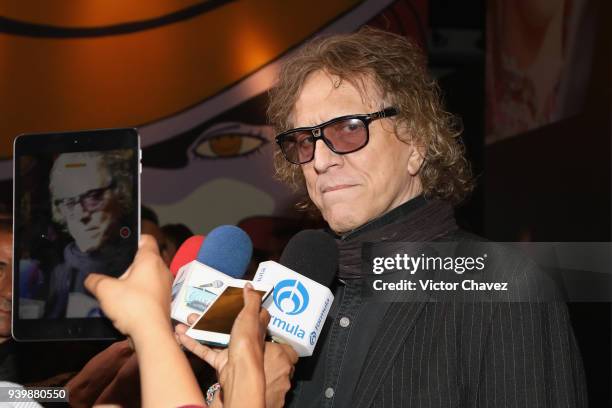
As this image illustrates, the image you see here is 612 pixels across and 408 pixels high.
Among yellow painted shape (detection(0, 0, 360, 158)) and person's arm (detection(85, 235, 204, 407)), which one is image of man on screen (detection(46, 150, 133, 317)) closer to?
person's arm (detection(85, 235, 204, 407))

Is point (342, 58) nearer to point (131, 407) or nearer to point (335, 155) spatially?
point (335, 155)

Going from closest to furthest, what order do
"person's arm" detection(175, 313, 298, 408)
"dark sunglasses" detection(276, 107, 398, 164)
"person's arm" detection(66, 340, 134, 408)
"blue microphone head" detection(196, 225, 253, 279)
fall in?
1. "person's arm" detection(175, 313, 298, 408)
2. "blue microphone head" detection(196, 225, 253, 279)
3. "person's arm" detection(66, 340, 134, 408)
4. "dark sunglasses" detection(276, 107, 398, 164)

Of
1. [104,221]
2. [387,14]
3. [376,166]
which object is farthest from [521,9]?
[104,221]

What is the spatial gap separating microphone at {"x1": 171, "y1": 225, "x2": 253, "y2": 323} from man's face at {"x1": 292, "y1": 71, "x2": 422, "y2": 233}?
309 millimetres

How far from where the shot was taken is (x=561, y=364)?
1372 millimetres

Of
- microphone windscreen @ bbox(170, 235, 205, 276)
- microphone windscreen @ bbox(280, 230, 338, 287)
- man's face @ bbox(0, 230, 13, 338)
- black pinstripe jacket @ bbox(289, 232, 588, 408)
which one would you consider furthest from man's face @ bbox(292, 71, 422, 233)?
man's face @ bbox(0, 230, 13, 338)

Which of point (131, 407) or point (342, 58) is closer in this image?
point (131, 407)

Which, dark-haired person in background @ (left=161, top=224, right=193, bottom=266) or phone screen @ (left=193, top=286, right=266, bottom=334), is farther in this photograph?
dark-haired person in background @ (left=161, top=224, right=193, bottom=266)

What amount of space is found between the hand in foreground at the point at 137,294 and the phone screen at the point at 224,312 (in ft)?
0.30

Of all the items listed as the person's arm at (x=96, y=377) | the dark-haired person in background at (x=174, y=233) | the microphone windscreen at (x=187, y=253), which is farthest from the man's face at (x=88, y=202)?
the dark-haired person in background at (x=174, y=233)

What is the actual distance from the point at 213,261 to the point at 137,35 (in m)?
3.13

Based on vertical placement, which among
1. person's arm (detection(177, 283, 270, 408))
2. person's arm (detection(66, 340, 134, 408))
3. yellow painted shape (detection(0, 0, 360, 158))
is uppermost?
yellow painted shape (detection(0, 0, 360, 158))

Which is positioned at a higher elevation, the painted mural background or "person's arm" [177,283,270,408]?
the painted mural background

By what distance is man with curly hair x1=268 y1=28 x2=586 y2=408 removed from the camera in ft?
4.54
